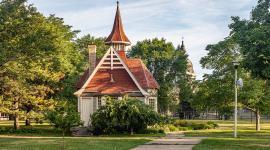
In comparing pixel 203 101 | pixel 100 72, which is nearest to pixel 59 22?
pixel 100 72

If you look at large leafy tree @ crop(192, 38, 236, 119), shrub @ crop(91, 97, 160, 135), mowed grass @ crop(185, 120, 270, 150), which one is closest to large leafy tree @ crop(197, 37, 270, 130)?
large leafy tree @ crop(192, 38, 236, 119)

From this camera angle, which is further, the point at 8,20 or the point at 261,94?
the point at 261,94

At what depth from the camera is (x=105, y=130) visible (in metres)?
36.0

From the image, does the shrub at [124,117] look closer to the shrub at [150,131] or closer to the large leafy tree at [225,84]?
the shrub at [150,131]

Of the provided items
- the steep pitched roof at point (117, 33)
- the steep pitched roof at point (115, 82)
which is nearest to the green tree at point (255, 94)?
the steep pitched roof at point (115, 82)

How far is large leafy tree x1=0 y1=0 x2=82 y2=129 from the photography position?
77.7 ft

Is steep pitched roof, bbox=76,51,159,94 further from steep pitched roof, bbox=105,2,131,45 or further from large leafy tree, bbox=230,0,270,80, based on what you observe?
large leafy tree, bbox=230,0,270,80

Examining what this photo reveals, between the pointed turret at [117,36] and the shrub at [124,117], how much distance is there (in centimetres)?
1356

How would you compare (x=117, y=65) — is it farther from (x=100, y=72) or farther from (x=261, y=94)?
(x=261, y=94)

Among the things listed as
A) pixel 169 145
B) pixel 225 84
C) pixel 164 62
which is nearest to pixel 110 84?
pixel 225 84

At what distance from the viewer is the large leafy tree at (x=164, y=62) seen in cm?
6800

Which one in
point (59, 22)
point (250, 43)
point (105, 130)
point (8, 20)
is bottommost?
point (105, 130)

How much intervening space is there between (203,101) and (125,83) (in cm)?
867

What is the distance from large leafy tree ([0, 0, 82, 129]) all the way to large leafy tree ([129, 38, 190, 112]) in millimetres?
18427
